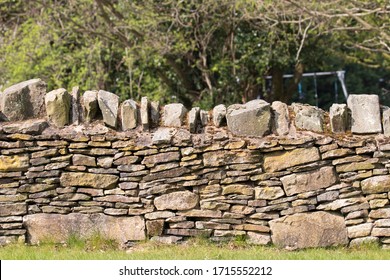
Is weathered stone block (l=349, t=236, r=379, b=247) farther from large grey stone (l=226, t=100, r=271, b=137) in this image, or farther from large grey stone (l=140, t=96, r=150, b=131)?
large grey stone (l=140, t=96, r=150, b=131)

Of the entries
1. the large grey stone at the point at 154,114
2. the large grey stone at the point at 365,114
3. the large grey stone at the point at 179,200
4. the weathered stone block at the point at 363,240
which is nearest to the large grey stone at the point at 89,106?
the large grey stone at the point at 154,114

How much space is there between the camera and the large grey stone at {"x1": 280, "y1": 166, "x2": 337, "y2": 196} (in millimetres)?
6840

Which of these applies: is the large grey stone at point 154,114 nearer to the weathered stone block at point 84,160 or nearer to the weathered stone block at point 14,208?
the weathered stone block at point 84,160

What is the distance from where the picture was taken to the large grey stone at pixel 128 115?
7016 millimetres

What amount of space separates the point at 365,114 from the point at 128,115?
2.22 metres

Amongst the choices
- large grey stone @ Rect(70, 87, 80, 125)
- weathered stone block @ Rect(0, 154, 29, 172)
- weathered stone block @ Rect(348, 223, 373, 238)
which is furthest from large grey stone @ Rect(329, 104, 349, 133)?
weathered stone block @ Rect(0, 154, 29, 172)

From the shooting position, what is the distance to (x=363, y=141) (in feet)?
22.2

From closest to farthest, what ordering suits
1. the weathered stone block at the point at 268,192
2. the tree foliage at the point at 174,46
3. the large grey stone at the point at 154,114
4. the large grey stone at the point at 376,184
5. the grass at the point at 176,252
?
the grass at the point at 176,252 < the large grey stone at the point at 376,184 < the weathered stone block at the point at 268,192 < the large grey stone at the point at 154,114 < the tree foliage at the point at 174,46

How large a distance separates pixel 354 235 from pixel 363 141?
874mm

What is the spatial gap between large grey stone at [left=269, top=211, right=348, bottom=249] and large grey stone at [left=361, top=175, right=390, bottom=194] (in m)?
0.37

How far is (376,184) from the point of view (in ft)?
22.3

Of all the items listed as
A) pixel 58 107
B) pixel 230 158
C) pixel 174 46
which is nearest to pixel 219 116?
pixel 230 158

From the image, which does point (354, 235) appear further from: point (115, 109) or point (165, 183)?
point (115, 109)

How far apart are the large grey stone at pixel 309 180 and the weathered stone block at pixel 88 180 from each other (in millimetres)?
1630
